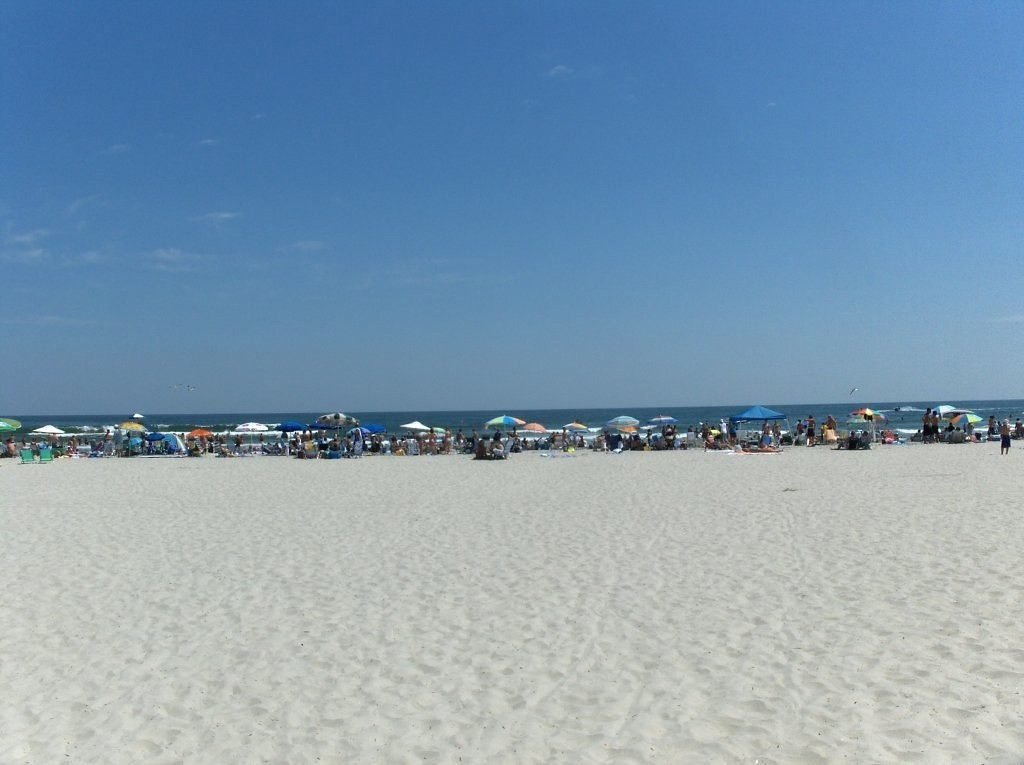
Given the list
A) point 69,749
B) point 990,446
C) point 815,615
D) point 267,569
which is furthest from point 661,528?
point 990,446

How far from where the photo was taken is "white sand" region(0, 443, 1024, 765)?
4.28 metres

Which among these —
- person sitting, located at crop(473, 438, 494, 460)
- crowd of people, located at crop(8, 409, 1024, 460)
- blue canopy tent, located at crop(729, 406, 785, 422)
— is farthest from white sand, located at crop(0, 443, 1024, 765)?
blue canopy tent, located at crop(729, 406, 785, 422)

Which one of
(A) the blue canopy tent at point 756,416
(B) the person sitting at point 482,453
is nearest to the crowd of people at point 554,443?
(A) the blue canopy tent at point 756,416

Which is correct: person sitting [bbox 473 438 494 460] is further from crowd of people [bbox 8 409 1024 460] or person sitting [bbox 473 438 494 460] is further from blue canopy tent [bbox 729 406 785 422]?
blue canopy tent [bbox 729 406 785 422]

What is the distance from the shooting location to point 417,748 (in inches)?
165

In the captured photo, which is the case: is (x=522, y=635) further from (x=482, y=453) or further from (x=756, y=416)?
(x=756, y=416)

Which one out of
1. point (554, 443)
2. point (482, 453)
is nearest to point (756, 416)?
point (554, 443)

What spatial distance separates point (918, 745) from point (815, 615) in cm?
230

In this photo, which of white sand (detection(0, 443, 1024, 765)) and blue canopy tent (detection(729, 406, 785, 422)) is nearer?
white sand (detection(0, 443, 1024, 765))

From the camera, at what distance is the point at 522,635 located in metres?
6.01

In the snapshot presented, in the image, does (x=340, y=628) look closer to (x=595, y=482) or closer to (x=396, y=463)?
(x=595, y=482)

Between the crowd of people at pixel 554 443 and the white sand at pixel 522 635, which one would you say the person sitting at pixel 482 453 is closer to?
the crowd of people at pixel 554 443

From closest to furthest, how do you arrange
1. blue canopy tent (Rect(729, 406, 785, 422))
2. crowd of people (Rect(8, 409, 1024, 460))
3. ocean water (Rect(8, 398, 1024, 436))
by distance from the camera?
crowd of people (Rect(8, 409, 1024, 460)) → blue canopy tent (Rect(729, 406, 785, 422)) → ocean water (Rect(8, 398, 1024, 436))

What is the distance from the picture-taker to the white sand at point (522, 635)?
428cm
